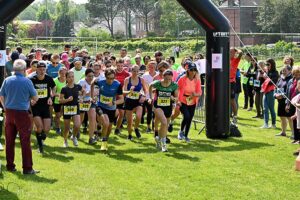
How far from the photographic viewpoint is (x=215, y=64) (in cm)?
1299

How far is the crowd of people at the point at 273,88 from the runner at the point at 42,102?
490cm

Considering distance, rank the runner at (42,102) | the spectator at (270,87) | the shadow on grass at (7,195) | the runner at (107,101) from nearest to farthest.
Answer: the shadow on grass at (7,195) < the runner at (42,102) < the runner at (107,101) < the spectator at (270,87)

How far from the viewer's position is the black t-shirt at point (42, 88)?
36.8ft

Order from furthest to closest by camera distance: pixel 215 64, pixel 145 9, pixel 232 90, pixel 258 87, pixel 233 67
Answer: pixel 145 9 → pixel 258 87 → pixel 232 90 → pixel 233 67 → pixel 215 64

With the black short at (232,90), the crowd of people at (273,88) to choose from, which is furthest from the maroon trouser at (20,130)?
the black short at (232,90)

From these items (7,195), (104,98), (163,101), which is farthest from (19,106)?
(163,101)

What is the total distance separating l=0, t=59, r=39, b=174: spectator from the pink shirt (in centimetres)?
431

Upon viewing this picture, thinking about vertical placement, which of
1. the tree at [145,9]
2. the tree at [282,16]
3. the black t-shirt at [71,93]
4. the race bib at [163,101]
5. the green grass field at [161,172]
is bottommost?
the green grass field at [161,172]

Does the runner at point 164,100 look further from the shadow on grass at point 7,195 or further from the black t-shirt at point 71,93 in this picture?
the shadow on grass at point 7,195

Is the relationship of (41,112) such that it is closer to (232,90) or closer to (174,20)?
(232,90)

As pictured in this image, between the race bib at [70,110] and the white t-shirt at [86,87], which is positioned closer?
the race bib at [70,110]

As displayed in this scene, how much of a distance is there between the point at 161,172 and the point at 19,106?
2675 millimetres

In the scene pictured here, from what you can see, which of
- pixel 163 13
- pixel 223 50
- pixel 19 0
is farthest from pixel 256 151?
pixel 163 13

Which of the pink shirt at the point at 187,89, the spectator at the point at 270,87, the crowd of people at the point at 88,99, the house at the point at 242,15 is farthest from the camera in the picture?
the house at the point at 242,15
